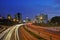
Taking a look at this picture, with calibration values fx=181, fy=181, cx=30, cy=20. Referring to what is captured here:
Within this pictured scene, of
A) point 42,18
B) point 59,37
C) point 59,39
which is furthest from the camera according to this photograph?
point 42,18

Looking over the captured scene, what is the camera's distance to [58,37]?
37.4 meters

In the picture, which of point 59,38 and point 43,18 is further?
point 43,18

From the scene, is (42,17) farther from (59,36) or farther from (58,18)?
(59,36)

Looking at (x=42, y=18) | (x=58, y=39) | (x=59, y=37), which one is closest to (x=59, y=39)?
(x=58, y=39)

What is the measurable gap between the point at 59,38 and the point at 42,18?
141 m

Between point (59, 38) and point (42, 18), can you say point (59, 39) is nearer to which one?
point (59, 38)

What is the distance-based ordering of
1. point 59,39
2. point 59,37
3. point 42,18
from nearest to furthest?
point 59,39, point 59,37, point 42,18

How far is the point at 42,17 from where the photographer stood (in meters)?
178

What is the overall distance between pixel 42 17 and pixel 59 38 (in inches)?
5611

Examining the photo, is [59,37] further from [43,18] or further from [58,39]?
[43,18]

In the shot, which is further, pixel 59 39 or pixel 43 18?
pixel 43 18

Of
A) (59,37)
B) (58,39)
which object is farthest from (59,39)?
(59,37)

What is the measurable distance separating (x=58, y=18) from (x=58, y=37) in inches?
5655

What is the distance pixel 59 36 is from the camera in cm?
3528
